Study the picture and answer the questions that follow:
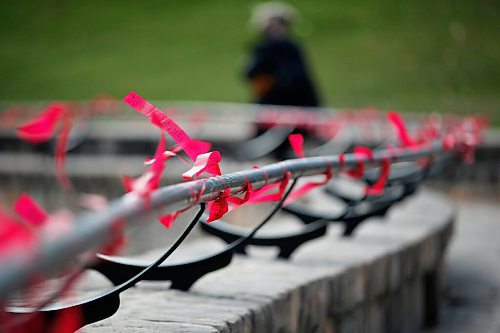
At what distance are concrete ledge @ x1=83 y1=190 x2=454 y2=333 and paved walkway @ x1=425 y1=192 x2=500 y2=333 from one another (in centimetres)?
26

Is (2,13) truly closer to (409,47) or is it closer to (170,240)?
(409,47)

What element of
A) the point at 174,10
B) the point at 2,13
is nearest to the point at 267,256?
the point at 174,10

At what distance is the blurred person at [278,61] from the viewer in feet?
30.0

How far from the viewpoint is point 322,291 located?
3037 mm

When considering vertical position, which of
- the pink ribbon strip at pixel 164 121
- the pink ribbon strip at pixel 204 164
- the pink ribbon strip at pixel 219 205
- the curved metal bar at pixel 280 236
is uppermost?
the pink ribbon strip at pixel 164 121

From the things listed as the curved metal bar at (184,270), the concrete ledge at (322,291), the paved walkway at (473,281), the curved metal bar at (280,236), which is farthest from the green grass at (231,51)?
the curved metal bar at (184,270)

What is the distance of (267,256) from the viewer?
353 centimetres

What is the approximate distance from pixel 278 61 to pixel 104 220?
7926mm

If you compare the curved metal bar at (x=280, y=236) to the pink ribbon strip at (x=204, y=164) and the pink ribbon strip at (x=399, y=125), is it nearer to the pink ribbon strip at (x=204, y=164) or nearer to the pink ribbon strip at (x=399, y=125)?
the pink ribbon strip at (x=399, y=125)

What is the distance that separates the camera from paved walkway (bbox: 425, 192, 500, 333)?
15.7 ft

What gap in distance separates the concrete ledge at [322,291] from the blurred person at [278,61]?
4429 millimetres

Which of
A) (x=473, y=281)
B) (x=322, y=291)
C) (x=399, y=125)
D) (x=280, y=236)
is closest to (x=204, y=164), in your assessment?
(x=322, y=291)

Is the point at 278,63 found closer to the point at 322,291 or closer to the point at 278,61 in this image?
the point at 278,61

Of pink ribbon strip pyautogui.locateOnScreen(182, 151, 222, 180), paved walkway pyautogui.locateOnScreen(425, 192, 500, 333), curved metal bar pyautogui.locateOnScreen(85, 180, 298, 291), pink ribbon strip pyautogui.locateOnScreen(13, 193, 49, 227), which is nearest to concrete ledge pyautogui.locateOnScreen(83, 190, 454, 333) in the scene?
curved metal bar pyautogui.locateOnScreen(85, 180, 298, 291)
